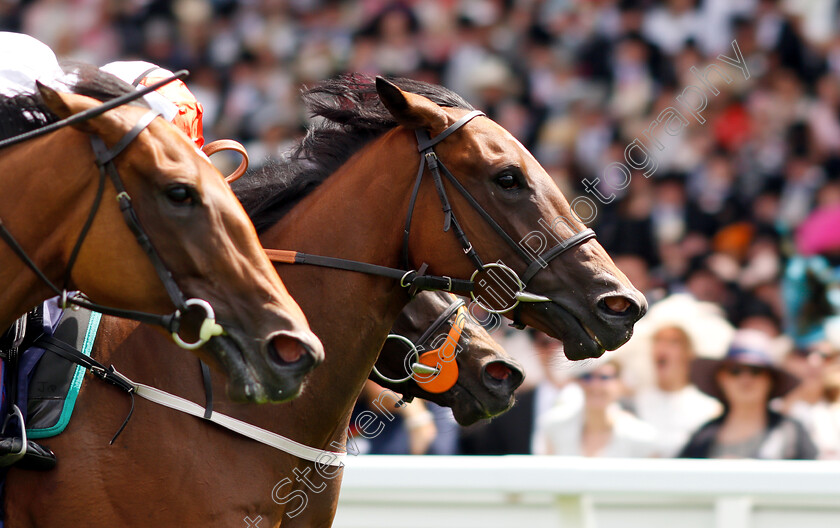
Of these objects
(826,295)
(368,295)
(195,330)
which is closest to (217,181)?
(195,330)

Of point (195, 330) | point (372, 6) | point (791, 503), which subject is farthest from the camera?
point (372, 6)

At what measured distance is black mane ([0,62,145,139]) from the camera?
7.99 ft

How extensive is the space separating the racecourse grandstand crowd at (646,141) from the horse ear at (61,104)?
2714 millimetres

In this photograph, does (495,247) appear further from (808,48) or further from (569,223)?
(808,48)

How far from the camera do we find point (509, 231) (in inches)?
119

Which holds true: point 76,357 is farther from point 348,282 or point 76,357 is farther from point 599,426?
point 599,426

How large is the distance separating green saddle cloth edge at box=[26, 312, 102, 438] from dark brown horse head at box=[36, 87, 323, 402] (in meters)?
0.45

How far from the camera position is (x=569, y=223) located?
3061 mm

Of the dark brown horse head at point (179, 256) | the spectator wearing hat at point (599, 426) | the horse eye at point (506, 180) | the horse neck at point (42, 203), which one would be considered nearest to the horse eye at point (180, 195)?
the dark brown horse head at point (179, 256)

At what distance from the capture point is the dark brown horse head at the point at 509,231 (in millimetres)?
3020

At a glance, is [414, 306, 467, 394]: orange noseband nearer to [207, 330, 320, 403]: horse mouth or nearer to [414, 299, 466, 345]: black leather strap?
[414, 299, 466, 345]: black leather strap

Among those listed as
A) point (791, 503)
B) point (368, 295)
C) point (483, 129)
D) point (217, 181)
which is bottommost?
point (791, 503)

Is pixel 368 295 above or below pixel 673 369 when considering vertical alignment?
above

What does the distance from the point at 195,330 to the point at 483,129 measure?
1.17m
